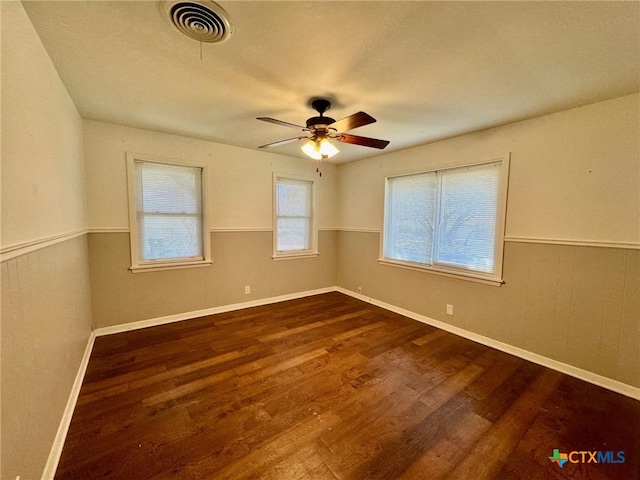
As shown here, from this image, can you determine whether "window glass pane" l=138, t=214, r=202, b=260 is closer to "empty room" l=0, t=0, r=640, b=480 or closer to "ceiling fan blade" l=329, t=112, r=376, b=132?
"empty room" l=0, t=0, r=640, b=480

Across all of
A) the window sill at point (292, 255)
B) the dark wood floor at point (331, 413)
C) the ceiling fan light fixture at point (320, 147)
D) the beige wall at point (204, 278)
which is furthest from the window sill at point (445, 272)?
the ceiling fan light fixture at point (320, 147)

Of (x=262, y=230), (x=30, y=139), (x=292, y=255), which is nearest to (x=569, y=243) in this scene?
(x=292, y=255)

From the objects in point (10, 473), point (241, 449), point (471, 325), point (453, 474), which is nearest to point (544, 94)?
point (471, 325)

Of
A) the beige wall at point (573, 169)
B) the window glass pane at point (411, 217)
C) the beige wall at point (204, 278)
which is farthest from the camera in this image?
the window glass pane at point (411, 217)

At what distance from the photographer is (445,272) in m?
3.38

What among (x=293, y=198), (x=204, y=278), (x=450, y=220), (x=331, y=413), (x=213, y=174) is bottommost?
(x=331, y=413)

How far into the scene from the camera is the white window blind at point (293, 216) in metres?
4.39

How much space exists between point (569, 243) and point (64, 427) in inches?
165

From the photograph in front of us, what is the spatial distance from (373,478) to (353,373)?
0.98 meters

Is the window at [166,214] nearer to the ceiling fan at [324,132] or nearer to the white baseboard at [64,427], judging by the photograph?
the white baseboard at [64,427]

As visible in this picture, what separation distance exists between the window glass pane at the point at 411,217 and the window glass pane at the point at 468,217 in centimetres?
18

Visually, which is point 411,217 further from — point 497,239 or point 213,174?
point 213,174

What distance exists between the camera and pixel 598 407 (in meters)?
1.99

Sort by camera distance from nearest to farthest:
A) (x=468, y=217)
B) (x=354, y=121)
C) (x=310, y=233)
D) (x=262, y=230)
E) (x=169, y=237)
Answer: (x=354, y=121)
(x=468, y=217)
(x=169, y=237)
(x=262, y=230)
(x=310, y=233)
